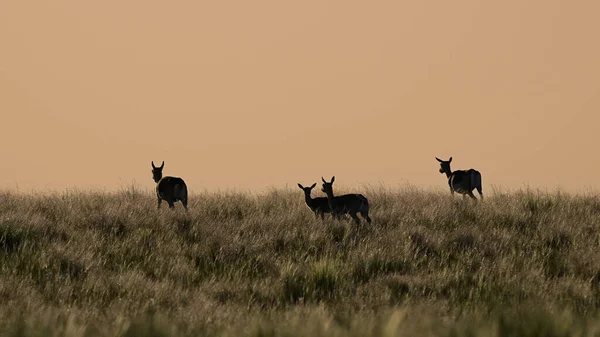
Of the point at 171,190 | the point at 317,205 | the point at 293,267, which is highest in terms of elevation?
the point at 171,190

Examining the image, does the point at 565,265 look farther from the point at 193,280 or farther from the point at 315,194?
the point at 315,194

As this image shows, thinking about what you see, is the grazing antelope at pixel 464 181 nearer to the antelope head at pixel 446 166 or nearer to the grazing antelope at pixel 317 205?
the antelope head at pixel 446 166

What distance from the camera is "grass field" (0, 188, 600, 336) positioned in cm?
843

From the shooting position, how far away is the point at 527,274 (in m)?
13.6

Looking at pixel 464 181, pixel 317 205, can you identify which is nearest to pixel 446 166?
pixel 464 181

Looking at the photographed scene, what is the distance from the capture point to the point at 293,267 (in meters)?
13.6

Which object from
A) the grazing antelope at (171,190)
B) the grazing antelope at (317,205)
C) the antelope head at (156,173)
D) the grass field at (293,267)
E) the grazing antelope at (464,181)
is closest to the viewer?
the grass field at (293,267)

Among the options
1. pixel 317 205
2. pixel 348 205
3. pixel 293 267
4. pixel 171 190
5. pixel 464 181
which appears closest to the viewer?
pixel 293 267

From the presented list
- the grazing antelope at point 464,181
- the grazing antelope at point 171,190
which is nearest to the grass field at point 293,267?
the grazing antelope at point 171,190

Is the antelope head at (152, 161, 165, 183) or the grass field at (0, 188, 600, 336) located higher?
the antelope head at (152, 161, 165, 183)

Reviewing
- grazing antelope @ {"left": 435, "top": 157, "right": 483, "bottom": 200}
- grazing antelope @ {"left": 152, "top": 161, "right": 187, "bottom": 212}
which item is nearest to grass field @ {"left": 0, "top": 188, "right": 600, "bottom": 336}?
grazing antelope @ {"left": 152, "top": 161, "right": 187, "bottom": 212}

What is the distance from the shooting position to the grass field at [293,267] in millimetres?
8430

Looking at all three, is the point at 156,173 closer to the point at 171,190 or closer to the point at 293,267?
the point at 171,190

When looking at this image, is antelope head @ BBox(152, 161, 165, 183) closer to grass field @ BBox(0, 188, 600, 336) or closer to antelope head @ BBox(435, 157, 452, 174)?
grass field @ BBox(0, 188, 600, 336)
